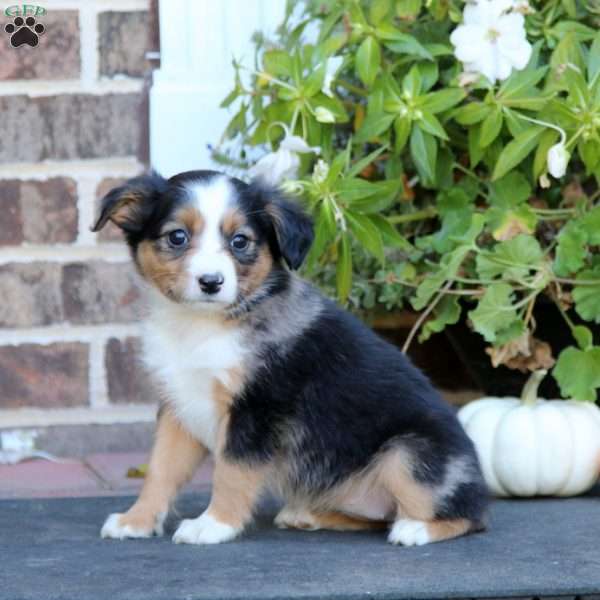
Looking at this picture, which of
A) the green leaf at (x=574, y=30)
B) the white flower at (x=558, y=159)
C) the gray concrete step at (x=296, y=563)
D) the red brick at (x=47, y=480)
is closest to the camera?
the gray concrete step at (x=296, y=563)

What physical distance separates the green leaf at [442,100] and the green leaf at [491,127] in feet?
0.34

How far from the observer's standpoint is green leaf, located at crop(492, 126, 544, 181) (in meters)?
3.82

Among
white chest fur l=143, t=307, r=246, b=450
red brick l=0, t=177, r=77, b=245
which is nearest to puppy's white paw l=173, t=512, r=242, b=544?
white chest fur l=143, t=307, r=246, b=450

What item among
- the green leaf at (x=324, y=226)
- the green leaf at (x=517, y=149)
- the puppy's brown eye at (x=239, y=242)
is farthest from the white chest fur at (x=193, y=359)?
the green leaf at (x=517, y=149)

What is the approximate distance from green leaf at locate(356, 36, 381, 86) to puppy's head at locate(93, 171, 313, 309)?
73 cm

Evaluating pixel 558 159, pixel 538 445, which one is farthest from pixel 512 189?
pixel 538 445

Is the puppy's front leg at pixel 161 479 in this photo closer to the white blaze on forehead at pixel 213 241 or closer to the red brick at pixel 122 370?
the white blaze on forehead at pixel 213 241

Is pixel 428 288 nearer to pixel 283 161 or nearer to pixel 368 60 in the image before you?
pixel 283 161

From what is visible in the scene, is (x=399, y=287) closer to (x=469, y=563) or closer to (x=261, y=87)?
(x=261, y=87)

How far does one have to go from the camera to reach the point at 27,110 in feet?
14.9

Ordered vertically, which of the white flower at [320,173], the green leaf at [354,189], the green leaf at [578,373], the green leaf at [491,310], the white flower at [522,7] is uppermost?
the white flower at [522,7]

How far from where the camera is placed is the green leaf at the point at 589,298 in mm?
3928

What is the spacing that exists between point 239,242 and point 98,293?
142 cm

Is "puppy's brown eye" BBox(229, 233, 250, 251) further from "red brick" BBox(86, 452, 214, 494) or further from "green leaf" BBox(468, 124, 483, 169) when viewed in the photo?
"red brick" BBox(86, 452, 214, 494)
